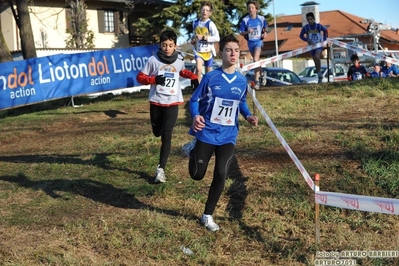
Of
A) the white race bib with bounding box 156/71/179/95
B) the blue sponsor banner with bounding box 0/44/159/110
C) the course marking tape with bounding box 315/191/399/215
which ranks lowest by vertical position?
the course marking tape with bounding box 315/191/399/215

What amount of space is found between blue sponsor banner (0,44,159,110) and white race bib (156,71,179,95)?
6827 millimetres

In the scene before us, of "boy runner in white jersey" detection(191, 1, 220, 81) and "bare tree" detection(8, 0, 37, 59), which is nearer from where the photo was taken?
"boy runner in white jersey" detection(191, 1, 220, 81)

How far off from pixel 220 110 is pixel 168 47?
6.29ft

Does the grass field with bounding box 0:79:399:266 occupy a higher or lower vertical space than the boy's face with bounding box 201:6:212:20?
lower

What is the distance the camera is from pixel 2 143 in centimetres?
1185

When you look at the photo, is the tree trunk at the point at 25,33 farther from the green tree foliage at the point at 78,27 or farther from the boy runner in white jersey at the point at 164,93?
the green tree foliage at the point at 78,27

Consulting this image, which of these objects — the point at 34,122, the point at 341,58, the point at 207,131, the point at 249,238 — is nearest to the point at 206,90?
the point at 207,131

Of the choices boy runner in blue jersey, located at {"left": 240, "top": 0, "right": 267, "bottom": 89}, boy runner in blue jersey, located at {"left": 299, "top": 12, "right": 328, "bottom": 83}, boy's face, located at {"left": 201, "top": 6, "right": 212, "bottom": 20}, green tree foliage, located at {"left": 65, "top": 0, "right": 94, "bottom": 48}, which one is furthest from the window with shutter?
boy's face, located at {"left": 201, "top": 6, "right": 212, "bottom": 20}

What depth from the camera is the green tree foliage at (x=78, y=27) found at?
39.5 meters

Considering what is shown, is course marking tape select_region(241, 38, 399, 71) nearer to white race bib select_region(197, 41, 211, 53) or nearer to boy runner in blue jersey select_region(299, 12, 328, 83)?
boy runner in blue jersey select_region(299, 12, 328, 83)

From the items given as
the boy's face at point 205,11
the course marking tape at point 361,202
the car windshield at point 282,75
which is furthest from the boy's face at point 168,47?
the car windshield at point 282,75

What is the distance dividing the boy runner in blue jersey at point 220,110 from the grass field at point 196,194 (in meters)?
0.79

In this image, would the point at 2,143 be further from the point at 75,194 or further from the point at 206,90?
the point at 206,90

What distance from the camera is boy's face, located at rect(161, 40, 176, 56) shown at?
7805mm
